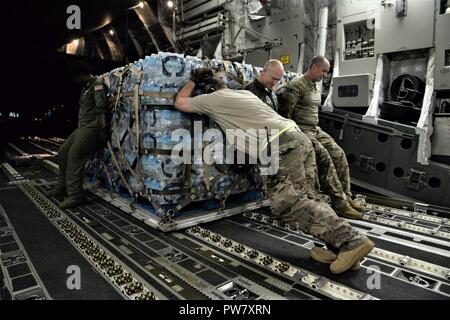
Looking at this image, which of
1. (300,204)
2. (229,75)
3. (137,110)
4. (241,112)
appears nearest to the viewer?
(300,204)

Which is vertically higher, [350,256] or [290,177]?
[290,177]

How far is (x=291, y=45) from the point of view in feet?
20.8

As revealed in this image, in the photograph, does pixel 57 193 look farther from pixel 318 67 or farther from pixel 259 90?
pixel 318 67

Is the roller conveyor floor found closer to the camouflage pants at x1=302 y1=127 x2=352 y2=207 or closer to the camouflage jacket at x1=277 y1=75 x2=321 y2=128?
the camouflage pants at x1=302 y1=127 x2=352 y2=207

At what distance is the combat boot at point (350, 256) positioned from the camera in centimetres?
218

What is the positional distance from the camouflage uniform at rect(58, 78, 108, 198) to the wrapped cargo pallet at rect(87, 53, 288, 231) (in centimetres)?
24

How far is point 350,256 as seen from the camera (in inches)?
86.2

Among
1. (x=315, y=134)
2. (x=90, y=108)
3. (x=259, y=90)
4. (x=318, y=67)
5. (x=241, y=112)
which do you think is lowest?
(x=315, y=134)

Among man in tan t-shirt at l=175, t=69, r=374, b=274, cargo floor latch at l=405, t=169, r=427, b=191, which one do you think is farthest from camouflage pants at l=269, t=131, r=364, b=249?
cargo floor latch at l=405, t=169, r=427, b=191

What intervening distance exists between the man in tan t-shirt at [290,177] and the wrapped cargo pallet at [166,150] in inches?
8.6

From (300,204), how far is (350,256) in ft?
1.69

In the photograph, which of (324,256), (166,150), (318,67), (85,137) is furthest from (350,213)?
(85,137)

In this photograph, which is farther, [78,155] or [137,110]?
[78,155]

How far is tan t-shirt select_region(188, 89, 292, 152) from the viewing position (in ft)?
8.78
